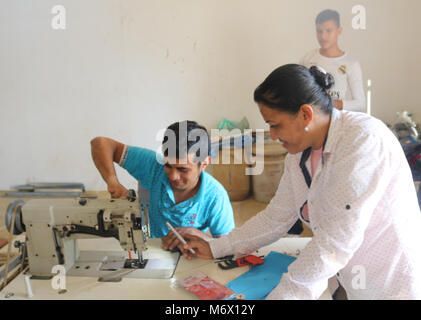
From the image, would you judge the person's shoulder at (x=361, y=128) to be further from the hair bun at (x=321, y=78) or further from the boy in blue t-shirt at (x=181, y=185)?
the boy in blue t-shirt at (x=181, y=185)

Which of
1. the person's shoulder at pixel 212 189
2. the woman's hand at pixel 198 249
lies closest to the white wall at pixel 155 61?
the person's shoulder at pixel 212 189

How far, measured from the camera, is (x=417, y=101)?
424 centimetres

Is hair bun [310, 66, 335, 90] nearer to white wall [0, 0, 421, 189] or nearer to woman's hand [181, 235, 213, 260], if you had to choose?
woman's hand [181, 235, 213, 260]

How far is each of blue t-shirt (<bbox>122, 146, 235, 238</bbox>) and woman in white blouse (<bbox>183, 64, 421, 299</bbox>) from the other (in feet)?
1.86

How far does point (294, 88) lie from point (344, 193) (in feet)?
1.19

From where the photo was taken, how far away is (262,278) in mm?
1425

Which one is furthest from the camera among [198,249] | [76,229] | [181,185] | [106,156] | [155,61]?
[155,61]

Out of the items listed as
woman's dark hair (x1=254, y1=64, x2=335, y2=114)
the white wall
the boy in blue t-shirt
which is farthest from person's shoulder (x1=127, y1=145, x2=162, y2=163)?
the white wall

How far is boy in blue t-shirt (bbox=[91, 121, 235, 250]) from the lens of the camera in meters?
1.80

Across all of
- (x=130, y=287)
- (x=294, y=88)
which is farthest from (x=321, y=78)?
(x=130, y=287)

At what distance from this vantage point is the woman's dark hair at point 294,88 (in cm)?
122

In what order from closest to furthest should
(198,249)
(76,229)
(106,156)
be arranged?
(76,229) → (198,249) → (106,156)

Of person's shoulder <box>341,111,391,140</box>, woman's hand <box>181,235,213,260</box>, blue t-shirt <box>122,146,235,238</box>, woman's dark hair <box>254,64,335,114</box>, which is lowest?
woman's hand <box>181,235,213,260</box>

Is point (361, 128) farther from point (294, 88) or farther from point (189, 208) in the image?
point (189, 208)
